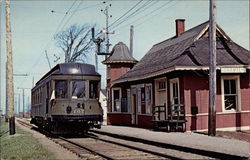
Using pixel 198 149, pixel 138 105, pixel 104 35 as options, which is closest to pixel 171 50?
pixel 138 105

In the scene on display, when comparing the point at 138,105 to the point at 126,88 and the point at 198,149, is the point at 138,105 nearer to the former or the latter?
the point at 126,88

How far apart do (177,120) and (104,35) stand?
2490 cm

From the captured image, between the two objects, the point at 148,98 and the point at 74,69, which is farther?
the point at 148,98

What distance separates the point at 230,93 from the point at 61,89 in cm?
822

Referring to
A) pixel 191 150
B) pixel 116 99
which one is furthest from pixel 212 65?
pixel 116 99

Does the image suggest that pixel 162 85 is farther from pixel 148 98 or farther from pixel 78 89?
pixel 78 89

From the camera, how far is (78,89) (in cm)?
1902

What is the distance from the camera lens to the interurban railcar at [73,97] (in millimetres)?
18453

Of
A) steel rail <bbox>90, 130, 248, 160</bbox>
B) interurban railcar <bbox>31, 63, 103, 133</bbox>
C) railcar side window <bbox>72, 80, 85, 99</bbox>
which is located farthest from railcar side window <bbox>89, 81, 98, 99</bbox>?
steel rail <bbox>90, 130, 248, 160</bbox>

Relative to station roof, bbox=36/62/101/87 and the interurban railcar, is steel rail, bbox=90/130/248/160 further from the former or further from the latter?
station roof, bbox=36/62/101/87

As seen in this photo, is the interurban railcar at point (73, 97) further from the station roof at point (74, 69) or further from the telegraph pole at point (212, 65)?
the telegraph pole at point (212, 65)

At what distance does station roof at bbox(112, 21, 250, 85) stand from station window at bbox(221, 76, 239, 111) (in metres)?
0.88

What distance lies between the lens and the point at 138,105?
25.8 metres

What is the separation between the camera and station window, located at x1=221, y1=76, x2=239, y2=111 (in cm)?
1911
